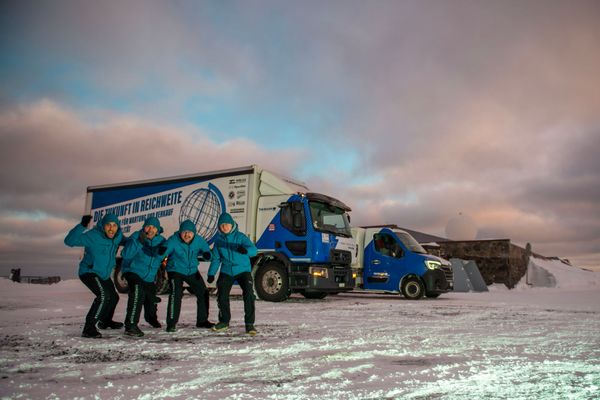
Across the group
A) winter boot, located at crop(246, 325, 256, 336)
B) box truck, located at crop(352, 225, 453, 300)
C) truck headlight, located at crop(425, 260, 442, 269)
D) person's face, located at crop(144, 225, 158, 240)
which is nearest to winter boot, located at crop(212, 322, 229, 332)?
winter boot, located at crop(246, 325, 256, 336)

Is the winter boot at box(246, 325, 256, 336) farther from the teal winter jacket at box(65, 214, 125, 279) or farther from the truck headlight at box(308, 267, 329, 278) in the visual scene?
the truck headlight at box(308, 267, 329, 278)

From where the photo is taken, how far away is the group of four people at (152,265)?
6.17 meters

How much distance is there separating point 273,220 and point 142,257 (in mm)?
6206

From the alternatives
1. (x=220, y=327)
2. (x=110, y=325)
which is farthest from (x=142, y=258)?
(x=220, y=327)

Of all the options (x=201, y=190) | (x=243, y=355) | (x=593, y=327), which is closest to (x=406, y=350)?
(x=243, y=355)

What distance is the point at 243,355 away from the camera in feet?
15.7

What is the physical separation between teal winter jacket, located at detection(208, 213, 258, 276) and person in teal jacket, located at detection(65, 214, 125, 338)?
4.17 feet

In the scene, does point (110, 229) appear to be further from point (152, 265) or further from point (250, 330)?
point (250, 330)

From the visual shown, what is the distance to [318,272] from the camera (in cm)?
1209

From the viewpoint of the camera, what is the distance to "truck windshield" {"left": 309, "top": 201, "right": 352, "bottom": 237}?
12.5m

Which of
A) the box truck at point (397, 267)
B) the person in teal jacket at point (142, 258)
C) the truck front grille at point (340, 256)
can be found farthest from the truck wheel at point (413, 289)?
the person in teal jacket at point (142, 258)

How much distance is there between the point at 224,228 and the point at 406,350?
285cm

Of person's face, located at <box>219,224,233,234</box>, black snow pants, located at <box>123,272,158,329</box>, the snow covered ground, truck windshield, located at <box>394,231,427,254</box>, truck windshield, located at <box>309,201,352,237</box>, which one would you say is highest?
truck windshield, located at <box>309,201,352,237</box>

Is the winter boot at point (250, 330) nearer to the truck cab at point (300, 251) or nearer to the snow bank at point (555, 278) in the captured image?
the truck cab at point (300, 251)
